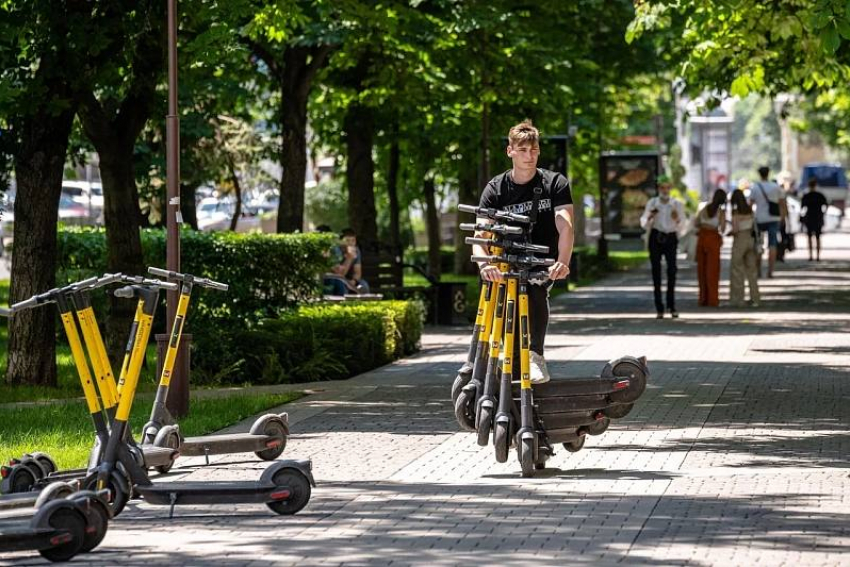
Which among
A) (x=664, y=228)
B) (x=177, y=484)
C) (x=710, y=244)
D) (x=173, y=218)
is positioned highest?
(x=173, y=218)

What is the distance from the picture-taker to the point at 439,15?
77.4 feet

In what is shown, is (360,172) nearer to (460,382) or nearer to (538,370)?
(460,382)

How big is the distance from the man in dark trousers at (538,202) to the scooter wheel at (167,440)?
191 centimetres

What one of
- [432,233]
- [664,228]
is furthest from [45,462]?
[432,233]

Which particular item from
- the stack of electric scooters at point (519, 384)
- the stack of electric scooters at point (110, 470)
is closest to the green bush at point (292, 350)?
the stack of electric scooters at point (519, 384)

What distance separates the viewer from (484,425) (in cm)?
996

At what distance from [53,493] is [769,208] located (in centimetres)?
2707

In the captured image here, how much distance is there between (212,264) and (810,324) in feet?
26.8

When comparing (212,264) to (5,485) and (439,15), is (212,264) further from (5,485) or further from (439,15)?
(5,485)

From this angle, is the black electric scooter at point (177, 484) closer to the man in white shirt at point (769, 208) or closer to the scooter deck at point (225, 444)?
the scooter deck at point (225, 444)

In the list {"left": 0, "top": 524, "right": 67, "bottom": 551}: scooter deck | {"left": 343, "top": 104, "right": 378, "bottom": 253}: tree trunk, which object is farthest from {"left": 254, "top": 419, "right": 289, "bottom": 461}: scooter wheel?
{"left": 343, "top": 104, "right": 378, "bottom": 253}: tree trunk

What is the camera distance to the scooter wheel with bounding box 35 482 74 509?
25.2 feet

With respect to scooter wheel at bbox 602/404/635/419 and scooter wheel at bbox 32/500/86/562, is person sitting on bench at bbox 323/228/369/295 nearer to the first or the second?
scooter wheel at bbox 602/404/635/419

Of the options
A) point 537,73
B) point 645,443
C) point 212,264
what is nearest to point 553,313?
point 537,73
